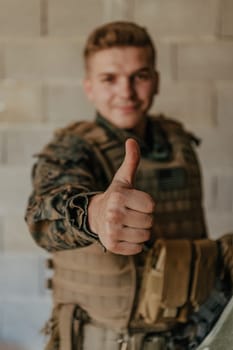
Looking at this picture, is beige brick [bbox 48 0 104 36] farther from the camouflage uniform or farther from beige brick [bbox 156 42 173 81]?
the camouflage uniform

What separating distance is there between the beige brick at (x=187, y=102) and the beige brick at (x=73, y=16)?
24 cm

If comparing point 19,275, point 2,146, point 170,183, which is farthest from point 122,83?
point 19,275

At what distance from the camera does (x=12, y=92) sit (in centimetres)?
166

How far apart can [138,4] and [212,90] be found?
11.3 inches

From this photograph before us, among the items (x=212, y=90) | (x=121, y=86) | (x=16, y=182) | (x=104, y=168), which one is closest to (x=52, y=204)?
(x=104, y=168)

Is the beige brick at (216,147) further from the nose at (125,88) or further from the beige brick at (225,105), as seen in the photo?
the nose at (125,88)

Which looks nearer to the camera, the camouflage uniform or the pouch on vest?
the camouflage uniform

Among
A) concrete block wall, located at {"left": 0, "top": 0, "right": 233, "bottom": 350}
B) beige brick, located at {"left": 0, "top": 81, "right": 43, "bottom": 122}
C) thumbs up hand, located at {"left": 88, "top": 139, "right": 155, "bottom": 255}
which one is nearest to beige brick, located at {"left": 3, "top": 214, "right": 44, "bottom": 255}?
concrete block wall, located at {"left": 0, "top": 0, "right": 233, "bottom": 350}

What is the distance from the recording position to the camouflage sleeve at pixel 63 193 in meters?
0.82

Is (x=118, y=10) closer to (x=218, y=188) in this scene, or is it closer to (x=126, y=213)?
→ (x=218, y=188)

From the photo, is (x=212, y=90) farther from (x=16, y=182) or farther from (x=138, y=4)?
(x=16, y=182)

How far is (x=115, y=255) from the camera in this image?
3.53 feet

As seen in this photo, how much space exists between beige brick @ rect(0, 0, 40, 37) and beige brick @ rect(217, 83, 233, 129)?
0.49 meters

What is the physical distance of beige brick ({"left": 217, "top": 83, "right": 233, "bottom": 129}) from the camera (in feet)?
5.55
